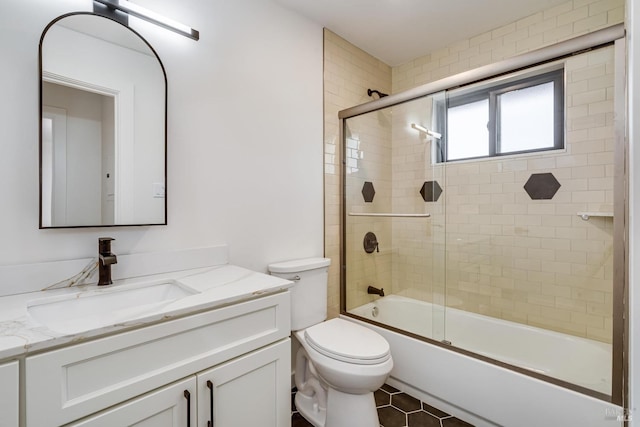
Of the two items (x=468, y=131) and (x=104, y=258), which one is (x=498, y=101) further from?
(x=104, y=258)

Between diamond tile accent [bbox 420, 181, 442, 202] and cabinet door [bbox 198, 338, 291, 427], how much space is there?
4.78 feet

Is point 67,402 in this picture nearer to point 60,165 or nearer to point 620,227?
point 60,165

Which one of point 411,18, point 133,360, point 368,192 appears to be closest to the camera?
point 133,360

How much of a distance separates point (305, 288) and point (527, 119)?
1.81m

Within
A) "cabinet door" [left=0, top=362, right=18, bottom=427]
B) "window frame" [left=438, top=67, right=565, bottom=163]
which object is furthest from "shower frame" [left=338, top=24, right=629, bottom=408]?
"cabinet door" [left=0, top=362, right=18, bottom=427]

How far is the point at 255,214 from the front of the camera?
178cm

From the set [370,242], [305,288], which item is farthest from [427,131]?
[305,288]

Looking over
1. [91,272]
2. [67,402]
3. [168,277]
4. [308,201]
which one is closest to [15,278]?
[91,272]

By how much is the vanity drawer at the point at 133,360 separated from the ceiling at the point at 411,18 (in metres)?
1.91

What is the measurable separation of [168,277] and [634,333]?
4.75 ft

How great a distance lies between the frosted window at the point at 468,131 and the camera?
2055mm

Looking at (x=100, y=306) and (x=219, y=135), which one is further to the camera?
(x=219, y=135)

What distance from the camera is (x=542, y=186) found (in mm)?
1866

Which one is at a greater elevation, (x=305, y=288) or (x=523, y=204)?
(x=523, y=204)
